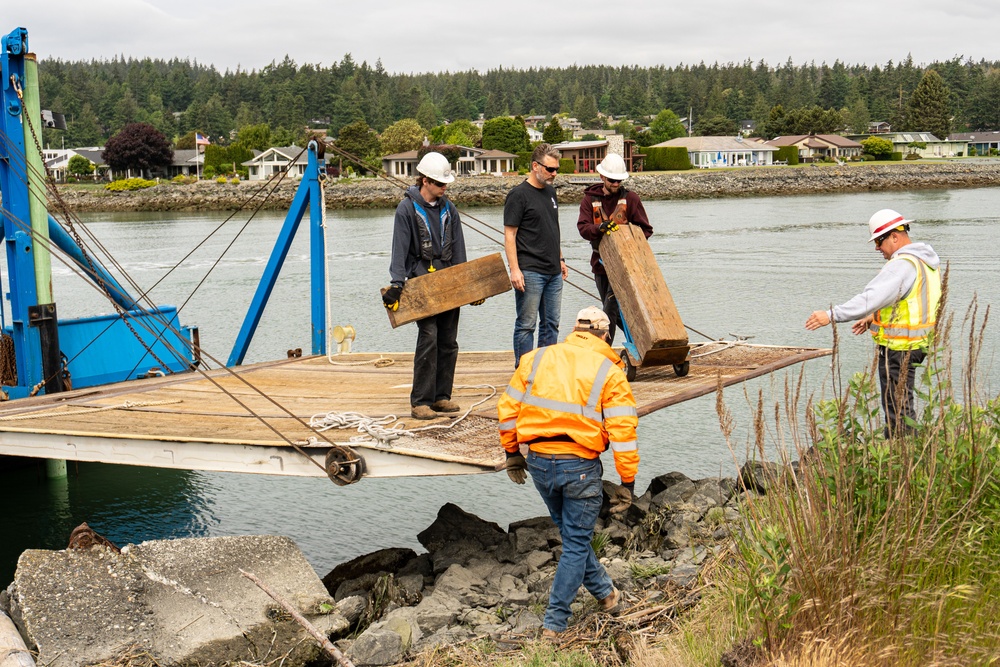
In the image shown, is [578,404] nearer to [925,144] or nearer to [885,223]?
[885,223]

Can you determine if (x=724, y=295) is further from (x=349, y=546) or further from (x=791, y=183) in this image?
(x=791, y=183)

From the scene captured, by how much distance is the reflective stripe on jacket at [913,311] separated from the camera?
6.66m

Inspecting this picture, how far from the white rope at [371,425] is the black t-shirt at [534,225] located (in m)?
1.23

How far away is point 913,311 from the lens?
22.0 ft

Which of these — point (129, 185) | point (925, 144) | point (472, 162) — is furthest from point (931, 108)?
point (129, 185)

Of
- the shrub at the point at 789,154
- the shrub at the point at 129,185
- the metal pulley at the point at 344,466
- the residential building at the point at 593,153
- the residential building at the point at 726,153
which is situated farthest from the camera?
the residential building at the point at 726,153

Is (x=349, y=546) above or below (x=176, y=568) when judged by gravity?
below

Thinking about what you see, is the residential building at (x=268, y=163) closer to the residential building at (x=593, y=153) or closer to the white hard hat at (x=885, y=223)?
the residential building at (x=593, y=153)

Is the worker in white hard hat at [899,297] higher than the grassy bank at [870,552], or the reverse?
the worker in white hard hat at [899,297]

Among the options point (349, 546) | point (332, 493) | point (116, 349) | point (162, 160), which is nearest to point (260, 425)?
point (349, 546)

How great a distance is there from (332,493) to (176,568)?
415 centimetres

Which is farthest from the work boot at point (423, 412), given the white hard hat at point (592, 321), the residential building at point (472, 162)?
the residential building at point (472, 162)

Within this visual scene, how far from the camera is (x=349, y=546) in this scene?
9.67 m

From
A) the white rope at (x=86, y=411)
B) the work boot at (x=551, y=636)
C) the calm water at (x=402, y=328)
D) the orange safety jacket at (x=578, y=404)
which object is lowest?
the calm water at (x=402, y=328)
